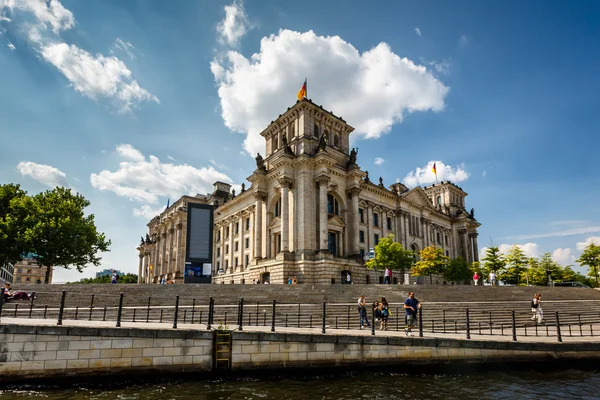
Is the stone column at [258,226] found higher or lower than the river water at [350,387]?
higher

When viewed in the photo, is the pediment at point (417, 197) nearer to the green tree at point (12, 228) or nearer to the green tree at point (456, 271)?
the green tree at point (456, 271)

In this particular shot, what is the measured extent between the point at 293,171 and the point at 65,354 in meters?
37.9

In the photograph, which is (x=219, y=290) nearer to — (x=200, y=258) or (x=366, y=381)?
(x=200, y=258)

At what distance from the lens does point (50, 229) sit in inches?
1725

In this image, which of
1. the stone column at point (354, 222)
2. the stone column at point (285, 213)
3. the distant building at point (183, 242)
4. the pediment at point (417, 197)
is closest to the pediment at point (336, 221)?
the stone column at point (354, 222)

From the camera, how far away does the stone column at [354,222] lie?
165 feet

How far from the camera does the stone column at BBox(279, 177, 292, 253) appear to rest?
46969 mm

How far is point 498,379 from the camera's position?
13414 mm

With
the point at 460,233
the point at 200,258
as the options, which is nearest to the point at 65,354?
the point at 200,258

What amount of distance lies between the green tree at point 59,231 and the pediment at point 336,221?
3013 cm

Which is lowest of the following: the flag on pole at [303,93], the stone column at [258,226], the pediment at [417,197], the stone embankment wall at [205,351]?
the stone embankment wall at [205,351]

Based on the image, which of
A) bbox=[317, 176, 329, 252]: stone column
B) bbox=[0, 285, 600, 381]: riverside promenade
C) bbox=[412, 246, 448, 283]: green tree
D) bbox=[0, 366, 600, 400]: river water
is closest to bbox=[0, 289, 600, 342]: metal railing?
bbox=[0, 285, 600, 381]: riverside promenade

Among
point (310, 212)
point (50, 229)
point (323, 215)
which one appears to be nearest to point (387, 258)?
point (323, 215)

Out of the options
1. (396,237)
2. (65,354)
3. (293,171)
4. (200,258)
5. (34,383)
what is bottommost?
(34,383)
